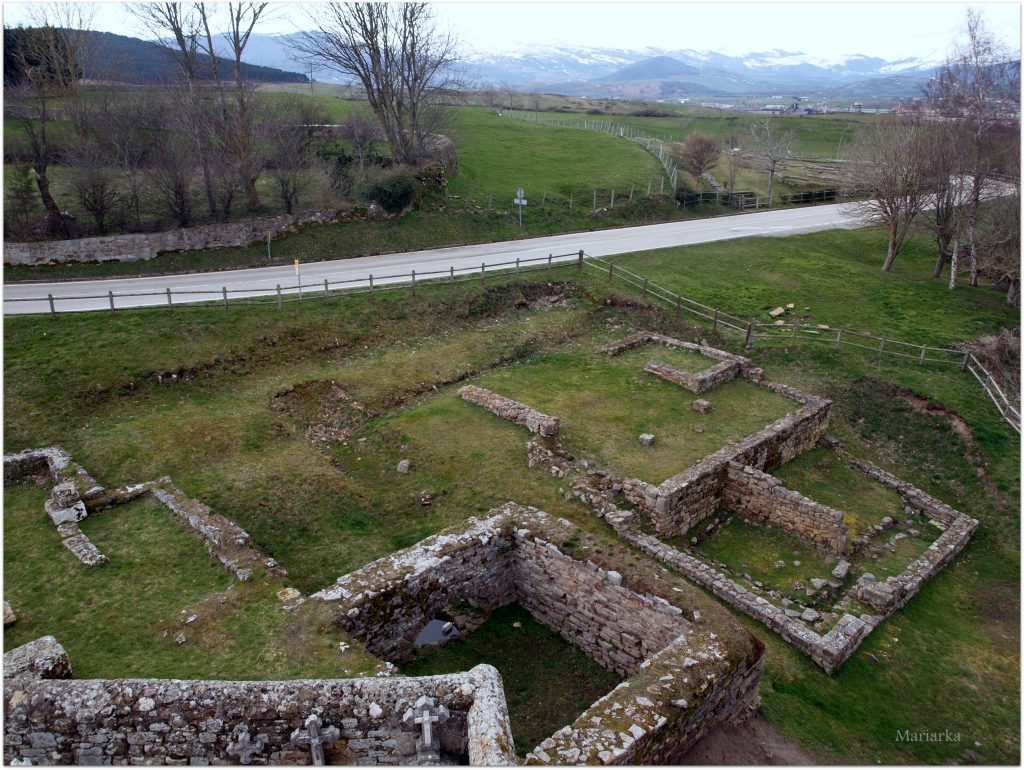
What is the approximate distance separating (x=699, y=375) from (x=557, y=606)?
10.8 metres

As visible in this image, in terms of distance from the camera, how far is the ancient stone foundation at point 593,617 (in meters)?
9.18

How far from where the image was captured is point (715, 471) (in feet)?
54.7

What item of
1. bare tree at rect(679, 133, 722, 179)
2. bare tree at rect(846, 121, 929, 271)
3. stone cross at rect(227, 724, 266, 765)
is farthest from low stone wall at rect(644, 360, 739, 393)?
bare tree at rect(679, 133, 722, 179)

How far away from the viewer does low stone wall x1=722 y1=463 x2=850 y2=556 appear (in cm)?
1552

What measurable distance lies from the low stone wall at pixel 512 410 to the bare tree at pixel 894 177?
80.0 feet

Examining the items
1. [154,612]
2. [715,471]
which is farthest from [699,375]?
[154,612]

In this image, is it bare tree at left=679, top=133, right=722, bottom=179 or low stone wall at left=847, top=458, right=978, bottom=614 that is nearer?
low stone wall at left=847, top=458, right=978, bottom=614

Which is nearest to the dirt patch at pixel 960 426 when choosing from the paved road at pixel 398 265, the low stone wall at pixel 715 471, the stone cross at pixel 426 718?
the low stone wall at pixel 715 471

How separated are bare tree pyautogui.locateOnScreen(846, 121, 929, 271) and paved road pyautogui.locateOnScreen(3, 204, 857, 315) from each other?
243cm

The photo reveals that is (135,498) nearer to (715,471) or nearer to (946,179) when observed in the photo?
(715,471)

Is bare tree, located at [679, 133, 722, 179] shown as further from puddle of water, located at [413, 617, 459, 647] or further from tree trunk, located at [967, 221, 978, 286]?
puddle of water, located at [413, 617, 459, 647]

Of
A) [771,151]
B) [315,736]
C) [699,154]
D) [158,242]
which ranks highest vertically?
[771,151]

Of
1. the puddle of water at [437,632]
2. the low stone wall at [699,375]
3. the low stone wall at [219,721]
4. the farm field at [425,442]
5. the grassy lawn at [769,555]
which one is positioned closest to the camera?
the low stone wall at [219,721]

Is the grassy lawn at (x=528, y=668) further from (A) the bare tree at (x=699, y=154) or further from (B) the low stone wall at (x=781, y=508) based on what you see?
(A) the bare tree at (x=699, y=154)
